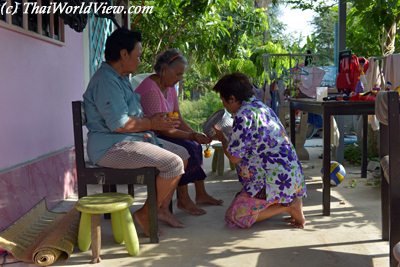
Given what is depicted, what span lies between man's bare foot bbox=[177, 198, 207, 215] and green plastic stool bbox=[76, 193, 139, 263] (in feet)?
3.09

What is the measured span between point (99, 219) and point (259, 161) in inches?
48.6

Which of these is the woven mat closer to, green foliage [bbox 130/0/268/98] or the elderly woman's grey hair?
the elderly woman's grey hair

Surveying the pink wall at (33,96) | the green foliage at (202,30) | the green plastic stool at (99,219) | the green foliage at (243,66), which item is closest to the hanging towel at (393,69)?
the green foliage at (202,30)

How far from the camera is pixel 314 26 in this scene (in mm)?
35469

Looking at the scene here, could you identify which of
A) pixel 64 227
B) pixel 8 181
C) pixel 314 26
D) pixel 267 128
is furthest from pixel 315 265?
pixel 314 26

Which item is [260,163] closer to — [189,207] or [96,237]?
[189,207]

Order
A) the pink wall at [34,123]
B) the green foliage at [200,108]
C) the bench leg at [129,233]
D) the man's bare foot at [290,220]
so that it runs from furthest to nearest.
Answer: the green foliage at [200,108] → the man's bare foot at [290,220] → the pink wall at [34,123] → the bench leg at [129,233]

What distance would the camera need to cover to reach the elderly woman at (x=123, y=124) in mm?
3100

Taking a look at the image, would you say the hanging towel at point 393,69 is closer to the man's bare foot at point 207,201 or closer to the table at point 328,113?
the table at point 328,113

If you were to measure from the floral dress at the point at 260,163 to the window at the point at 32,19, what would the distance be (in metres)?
1.70

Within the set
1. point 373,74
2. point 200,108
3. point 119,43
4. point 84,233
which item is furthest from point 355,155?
point 200,108

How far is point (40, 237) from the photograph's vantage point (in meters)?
3.15

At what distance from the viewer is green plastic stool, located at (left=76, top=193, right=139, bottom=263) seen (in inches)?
110

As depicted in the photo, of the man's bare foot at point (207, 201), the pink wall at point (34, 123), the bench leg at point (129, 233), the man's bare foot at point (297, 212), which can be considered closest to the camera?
the bench leg at point (129, 233)
